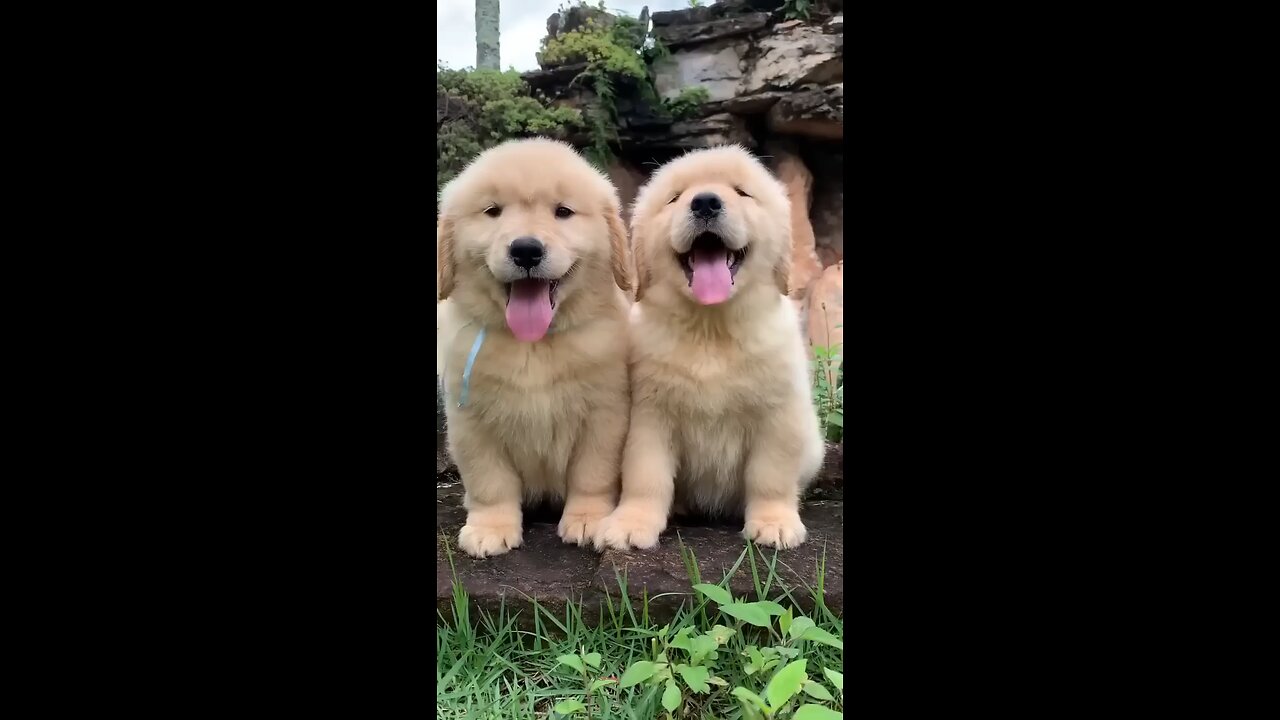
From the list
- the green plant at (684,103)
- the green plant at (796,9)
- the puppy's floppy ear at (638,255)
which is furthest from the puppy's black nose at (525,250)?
the green plant at (796,9)

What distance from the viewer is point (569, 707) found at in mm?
1563

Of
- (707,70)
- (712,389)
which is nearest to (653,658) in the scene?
(712,389)

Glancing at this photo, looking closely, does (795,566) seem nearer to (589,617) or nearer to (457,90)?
(589,617)

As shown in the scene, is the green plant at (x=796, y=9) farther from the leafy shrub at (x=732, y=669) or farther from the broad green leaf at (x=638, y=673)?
the broad green leaf at (x=638, y=673)

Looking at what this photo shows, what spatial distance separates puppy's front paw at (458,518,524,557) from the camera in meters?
2.26

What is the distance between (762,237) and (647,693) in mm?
1354

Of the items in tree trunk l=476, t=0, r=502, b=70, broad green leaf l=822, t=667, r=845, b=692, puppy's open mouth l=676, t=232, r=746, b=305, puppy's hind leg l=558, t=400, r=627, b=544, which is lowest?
broad green leaf l=822, t=667, r=845, b=692

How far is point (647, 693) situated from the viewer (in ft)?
5.23

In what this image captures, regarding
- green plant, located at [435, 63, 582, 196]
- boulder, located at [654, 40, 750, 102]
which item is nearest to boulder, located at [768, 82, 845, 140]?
boulder, located at [654, 40, 750, 102]

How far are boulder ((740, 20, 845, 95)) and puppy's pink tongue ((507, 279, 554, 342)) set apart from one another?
154 centimetres

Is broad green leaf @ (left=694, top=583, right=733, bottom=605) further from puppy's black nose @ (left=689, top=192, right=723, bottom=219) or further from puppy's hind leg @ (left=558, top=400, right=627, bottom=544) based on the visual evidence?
puppy's black nose @ (left=689, top=192, right=723, bottom=219)

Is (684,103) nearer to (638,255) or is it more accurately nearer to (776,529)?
(638,255)

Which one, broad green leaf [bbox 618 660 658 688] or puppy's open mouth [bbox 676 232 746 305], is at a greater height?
puppy's open mouth [bbox 676 232 746 305]
